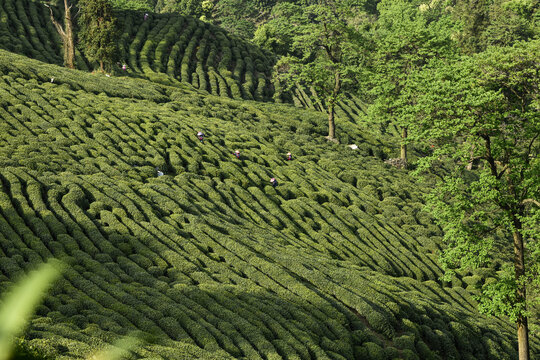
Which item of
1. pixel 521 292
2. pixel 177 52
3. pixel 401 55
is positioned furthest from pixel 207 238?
pixel 177 52

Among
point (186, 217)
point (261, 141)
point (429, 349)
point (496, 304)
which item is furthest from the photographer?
point (261, 141)

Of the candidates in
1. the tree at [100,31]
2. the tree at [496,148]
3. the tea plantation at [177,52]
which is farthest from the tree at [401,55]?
the tree at [100,31]

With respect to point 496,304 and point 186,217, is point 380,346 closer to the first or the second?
point 496,304

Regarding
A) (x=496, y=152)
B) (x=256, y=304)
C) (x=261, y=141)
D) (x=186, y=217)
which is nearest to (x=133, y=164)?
(x=186, y=217)

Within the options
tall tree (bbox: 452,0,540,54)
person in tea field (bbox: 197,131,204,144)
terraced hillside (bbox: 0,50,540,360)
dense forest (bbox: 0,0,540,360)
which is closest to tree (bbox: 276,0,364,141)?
dense forest (bbox: 0,0,540,360)

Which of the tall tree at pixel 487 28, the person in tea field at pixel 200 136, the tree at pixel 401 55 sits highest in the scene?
the tall tree at pixel 487 28

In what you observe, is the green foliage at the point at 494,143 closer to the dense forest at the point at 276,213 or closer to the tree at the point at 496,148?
the tree at the point at 496,148
